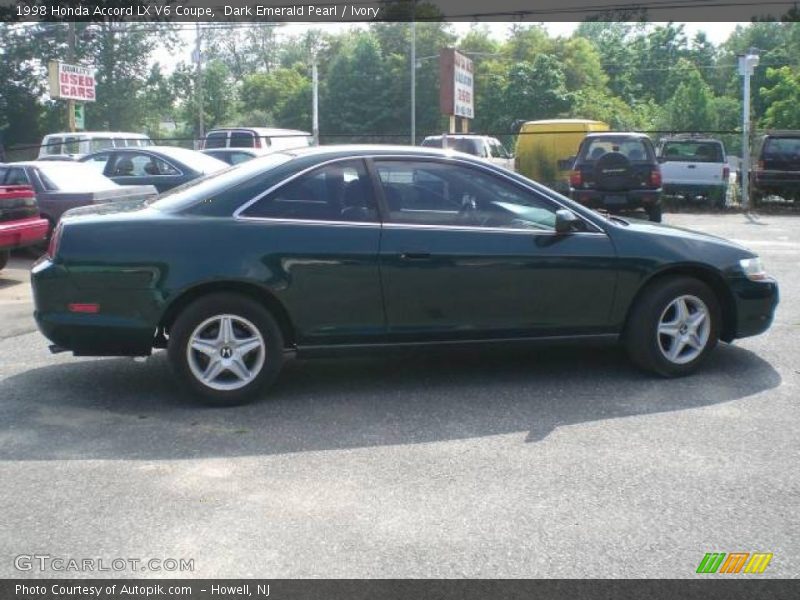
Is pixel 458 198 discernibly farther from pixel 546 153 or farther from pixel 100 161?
pixel 546 153

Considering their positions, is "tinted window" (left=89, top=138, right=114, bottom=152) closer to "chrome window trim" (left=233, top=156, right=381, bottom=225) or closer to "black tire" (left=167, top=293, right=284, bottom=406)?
"chrome window trim" (left=233, top=156, right=381, bottom=225)

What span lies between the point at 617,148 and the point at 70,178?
31.8 feet

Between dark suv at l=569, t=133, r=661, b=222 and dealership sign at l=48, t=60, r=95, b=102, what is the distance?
17857 millimetres

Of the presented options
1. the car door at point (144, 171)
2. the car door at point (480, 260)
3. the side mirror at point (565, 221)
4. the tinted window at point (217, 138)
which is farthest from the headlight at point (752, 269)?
the tinted window at point (217, 138)

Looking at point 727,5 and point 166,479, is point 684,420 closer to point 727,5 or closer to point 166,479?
point 166,479

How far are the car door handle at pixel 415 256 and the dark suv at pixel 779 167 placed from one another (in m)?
16.6

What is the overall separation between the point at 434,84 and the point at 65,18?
2892cm

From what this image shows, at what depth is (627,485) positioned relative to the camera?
14.1 feet

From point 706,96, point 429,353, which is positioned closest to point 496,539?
point 429,353

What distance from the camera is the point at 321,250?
18.2 feet

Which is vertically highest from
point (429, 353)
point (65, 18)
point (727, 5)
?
point (65, 18)

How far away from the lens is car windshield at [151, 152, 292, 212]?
5.66 m

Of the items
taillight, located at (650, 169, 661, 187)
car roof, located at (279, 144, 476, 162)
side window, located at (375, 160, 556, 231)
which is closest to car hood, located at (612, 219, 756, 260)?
side window, located at (375, 160, 556, 231)

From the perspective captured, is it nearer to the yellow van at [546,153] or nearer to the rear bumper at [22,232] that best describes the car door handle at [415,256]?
the rear bumper at [22,232]
